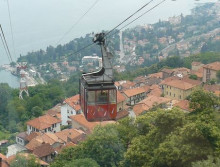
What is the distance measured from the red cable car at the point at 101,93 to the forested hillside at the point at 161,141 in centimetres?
190

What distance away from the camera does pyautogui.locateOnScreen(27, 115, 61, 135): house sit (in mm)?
17953

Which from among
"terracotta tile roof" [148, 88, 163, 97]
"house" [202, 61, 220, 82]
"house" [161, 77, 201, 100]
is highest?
"house" [202, 61, 220, 82]

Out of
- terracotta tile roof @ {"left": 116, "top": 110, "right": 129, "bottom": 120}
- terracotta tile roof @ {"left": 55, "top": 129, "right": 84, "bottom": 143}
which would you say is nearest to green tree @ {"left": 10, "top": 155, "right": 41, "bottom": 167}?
terracotta tile roof @ {"left": 55, "top": 129, "right": 84, "bottom": 143}

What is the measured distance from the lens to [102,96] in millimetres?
6012

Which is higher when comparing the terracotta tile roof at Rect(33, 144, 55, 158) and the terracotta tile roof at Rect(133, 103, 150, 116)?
the terracotta tile roof at Rect(133, 103, 150, 116)

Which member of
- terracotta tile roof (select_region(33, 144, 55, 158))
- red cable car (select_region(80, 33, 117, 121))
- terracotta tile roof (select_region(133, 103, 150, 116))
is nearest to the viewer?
red cable car (select_region(80, 33, 117, 121))

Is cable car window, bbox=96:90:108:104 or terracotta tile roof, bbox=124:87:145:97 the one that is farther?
terracotta tile roof, bbox=124:87:145:97

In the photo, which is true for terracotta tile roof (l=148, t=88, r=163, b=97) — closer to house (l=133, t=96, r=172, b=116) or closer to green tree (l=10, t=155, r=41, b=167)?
house (l=133, t=96, r=172, b=116)

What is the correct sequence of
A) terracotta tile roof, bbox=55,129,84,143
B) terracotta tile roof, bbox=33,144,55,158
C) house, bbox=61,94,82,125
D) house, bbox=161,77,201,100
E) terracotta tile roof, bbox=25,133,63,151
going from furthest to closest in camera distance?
house, bbox=161,77,201,100 → house, bbox=61,94,82,125 → terracotta tile roof, bbox=55,129,84,143 → terracotta tile roof, bbox=25,133,63,151 → terracotta tile roof, bbox=33,144,55,158

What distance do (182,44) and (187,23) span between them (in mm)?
19156

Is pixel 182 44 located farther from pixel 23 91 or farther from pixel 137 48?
pixel 23 91

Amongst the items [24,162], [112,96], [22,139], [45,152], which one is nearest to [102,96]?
[112,96]

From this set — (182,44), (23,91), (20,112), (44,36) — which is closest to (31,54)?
(44,36)

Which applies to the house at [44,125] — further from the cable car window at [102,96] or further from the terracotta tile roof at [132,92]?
the cable car window at [102,96]
